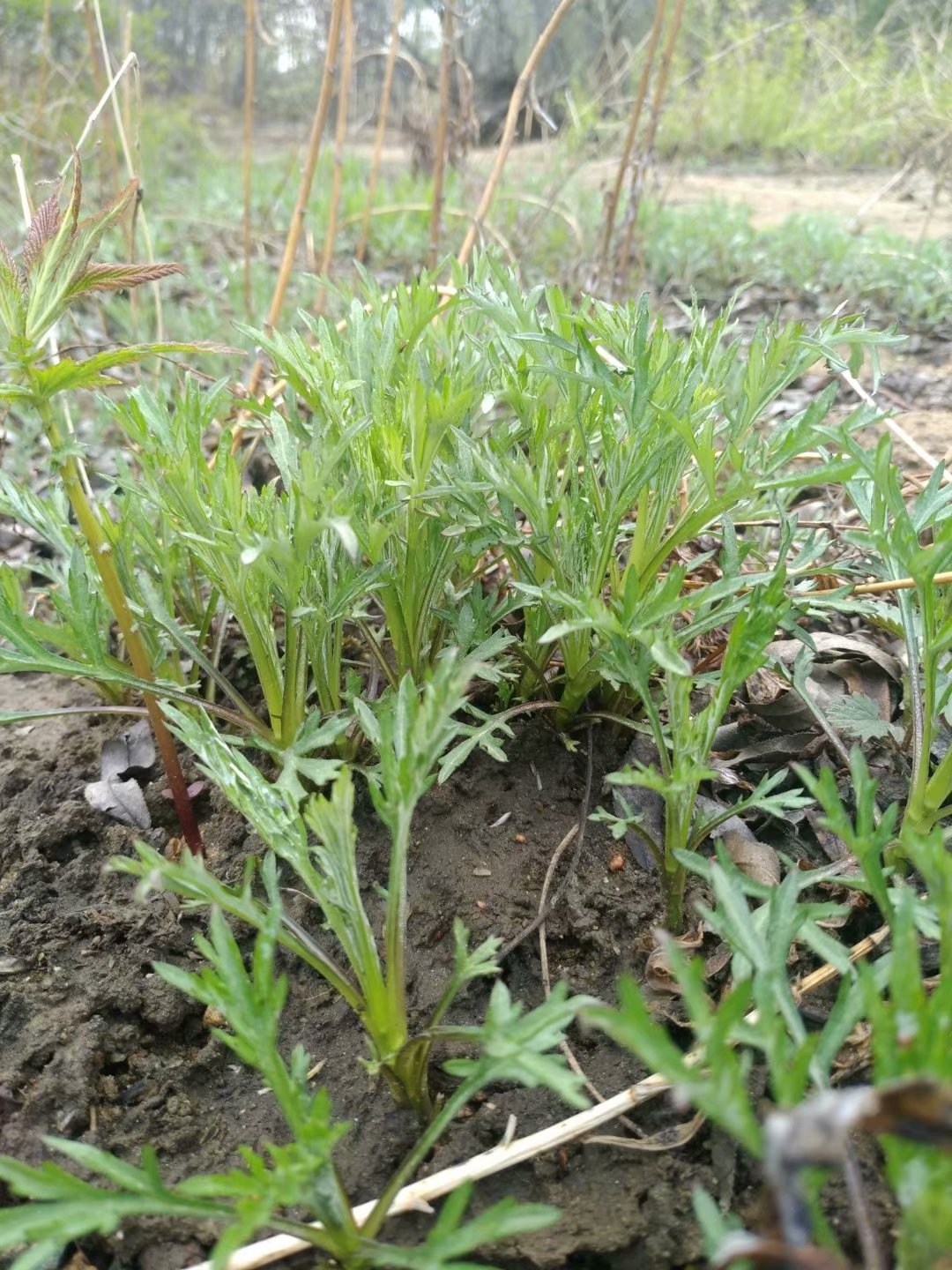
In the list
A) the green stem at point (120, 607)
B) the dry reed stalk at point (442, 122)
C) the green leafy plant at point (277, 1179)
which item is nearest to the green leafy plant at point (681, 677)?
the green leafy plant at point (277, 1179)

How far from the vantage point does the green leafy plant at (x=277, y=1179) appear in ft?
2.33

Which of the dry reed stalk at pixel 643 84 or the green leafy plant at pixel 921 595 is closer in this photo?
the green leafy plant at pixel 921 595

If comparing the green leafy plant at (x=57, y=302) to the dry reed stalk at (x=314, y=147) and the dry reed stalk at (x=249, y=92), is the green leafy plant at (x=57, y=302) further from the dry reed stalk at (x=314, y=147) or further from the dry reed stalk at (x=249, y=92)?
the dry reed stalk at (x=249, y=92)

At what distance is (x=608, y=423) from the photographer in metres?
1.30

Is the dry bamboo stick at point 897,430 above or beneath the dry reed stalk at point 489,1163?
above

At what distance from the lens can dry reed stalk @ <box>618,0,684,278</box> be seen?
2.67 meters

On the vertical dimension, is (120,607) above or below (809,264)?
below

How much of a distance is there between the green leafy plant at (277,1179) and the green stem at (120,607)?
20.1 inches

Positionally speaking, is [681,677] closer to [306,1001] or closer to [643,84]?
[306,1001]

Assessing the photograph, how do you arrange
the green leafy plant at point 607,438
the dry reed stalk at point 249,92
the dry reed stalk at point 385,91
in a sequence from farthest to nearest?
the dry reed stalk at point 385,91 → the dry reed stalk at point 249,92 → the green leafy plant at point 607,438

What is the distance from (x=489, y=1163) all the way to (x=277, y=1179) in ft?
0.96

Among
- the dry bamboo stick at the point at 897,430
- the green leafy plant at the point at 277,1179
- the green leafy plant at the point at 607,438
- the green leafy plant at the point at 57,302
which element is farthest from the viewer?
the dry bamboo stick at the point at 897,430

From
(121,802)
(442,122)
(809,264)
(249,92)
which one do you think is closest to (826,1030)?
(121,802)

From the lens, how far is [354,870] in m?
0.97
